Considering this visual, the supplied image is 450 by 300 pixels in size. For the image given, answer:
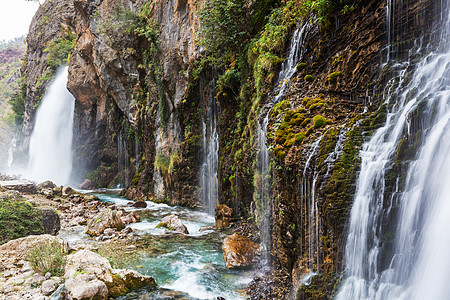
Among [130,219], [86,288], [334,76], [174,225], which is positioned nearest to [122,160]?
[130,219]

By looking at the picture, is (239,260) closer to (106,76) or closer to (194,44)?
(194,44)

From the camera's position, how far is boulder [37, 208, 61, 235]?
831 centimetres

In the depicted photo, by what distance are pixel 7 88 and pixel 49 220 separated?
71884 millimetres

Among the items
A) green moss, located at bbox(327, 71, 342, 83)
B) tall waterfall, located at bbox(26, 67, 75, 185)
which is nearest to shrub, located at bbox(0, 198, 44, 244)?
green moss, located at bbox(327, 71, 342, 83)

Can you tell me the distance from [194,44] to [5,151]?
50777 millimetres

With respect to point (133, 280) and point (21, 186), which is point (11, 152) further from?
point (133, 280)

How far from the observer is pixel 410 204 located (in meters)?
3.35

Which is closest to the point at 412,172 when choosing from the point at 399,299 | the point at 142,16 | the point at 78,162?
the point at 399,299

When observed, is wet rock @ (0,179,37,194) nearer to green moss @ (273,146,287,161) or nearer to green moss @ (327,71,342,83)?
green moss @ (273,146,287,161)

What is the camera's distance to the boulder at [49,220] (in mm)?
8312

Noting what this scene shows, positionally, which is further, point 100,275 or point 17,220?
point 17,220

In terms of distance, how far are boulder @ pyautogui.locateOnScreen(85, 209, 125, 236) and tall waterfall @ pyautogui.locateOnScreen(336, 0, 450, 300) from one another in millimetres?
9162

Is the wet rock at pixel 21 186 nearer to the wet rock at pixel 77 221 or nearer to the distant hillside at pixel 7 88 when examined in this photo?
the wet rock at pixel 77 221

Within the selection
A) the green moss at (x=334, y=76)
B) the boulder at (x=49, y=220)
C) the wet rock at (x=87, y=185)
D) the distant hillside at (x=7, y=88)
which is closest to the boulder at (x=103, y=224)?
the boulder at (x=49, y=220)
